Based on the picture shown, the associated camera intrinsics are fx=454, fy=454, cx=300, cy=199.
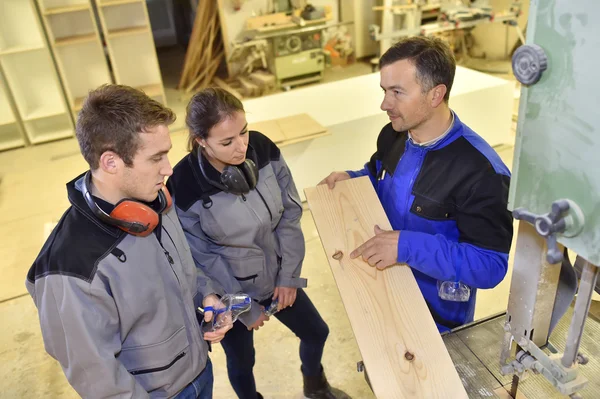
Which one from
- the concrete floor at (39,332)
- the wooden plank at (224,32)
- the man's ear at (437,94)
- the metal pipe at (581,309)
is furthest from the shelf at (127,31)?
the metal pipe at (581,309)

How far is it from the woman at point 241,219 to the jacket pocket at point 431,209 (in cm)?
56

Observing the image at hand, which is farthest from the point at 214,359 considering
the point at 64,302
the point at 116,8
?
the point at 116,8

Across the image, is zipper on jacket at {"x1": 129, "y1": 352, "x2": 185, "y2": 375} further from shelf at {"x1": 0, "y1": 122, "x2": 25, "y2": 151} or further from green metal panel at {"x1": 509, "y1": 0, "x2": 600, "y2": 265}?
shelf at {"x1": 0, "y1": 122, "x2": 25, "y2": 151}

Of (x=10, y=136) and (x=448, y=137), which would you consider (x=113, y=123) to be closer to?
(x=448, y=137)

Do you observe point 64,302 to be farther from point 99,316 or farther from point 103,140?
point 103,140

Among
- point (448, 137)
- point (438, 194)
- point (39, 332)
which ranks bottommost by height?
point (39, 332)

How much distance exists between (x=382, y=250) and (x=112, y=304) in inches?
30.1

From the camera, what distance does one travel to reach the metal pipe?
31.4 inches

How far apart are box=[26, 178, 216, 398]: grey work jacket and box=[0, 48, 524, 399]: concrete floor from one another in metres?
1.23

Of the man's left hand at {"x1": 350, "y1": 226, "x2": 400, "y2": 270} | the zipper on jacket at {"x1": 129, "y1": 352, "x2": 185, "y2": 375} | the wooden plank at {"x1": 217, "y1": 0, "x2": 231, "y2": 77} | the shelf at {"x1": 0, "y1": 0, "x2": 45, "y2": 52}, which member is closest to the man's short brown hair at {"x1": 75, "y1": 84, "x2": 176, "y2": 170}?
the zipper on jacket at {"x1": 129, "y1": 352, "x2": 185, "y2": 375}

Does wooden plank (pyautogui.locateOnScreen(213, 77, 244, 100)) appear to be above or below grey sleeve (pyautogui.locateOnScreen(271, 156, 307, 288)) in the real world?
below

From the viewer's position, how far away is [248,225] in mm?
1667

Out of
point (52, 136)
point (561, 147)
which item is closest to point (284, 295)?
point (561, 147)

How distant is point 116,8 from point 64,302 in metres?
5.42
